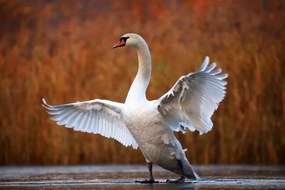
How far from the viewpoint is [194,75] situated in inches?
457

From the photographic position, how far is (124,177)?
13.4 metres

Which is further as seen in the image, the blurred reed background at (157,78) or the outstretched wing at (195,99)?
the blurred reed background at (157,78)

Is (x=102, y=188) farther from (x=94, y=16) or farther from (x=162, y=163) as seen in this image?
(x=94, y=16)

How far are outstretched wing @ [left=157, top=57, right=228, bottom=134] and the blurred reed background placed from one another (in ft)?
13.1

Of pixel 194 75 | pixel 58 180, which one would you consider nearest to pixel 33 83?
pixel 58 180

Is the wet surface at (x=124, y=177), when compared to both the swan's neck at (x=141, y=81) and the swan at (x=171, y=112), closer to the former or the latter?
the swan at (x=171, y=112)

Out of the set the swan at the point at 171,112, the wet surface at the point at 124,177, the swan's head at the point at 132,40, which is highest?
the swan's head at the point at 132,40

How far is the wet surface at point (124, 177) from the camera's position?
1141 centimetres

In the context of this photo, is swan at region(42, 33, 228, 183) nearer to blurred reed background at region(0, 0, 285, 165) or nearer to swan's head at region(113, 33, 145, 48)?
swan's head at region(113, 33, 145, 48)

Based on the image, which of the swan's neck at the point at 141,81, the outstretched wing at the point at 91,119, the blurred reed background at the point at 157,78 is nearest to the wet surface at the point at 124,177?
the outstretched wing at the point at 91,119

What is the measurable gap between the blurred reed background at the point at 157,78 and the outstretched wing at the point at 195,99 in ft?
13.1

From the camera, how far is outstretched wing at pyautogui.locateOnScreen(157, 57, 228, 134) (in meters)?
11.7

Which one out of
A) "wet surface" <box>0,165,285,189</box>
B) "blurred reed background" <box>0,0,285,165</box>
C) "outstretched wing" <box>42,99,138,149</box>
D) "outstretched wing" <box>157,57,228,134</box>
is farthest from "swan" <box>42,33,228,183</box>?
"blurred reed background" <box>0,0,285,165</box>

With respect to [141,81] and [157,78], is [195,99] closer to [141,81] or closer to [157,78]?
[141,81]
